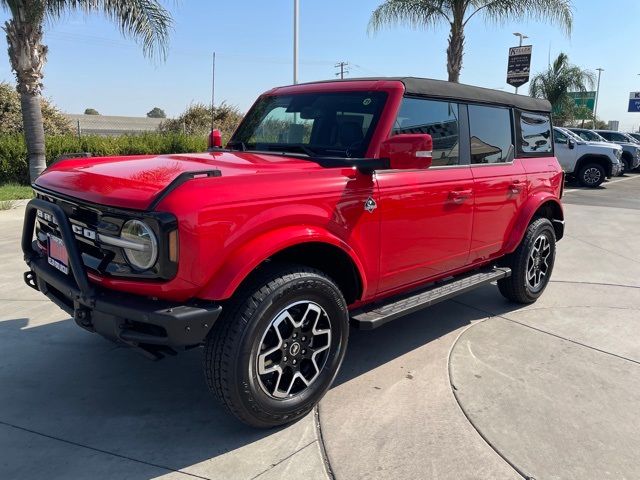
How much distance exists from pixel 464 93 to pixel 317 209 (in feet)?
6.39

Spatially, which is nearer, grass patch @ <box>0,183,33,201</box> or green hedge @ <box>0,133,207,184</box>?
grass patch @ <box>0,183,33,201</box>

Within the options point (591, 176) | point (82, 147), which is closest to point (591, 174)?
point (591, 176)

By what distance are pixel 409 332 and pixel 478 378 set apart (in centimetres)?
90

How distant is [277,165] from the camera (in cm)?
320

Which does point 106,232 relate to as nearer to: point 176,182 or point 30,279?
point 176,182

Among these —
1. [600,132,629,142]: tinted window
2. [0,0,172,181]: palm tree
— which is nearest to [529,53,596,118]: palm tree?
[600,132,629,142]: tinted window

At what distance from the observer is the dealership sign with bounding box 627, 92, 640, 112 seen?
4897cm

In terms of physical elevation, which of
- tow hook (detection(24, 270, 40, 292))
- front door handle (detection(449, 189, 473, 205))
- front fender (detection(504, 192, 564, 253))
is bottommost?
tow hook (detection(24, 270, 40, 292))

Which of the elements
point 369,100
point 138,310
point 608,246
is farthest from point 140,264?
point 608,246

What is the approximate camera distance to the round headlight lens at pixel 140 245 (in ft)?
8.11

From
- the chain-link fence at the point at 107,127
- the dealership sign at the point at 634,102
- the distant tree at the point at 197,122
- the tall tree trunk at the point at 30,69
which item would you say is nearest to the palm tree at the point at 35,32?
the tall tree trunk at the point at 30,69

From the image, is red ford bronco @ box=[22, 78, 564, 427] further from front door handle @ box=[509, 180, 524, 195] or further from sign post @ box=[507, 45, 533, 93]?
sign post @ box=[507, 45, 533, 93]

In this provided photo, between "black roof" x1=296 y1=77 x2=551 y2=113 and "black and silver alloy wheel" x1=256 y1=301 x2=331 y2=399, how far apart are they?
1.71 meters

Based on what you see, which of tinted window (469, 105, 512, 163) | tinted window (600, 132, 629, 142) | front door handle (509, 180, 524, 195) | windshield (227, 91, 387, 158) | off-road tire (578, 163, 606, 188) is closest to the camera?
windshield (227, 91, 387, 158)
